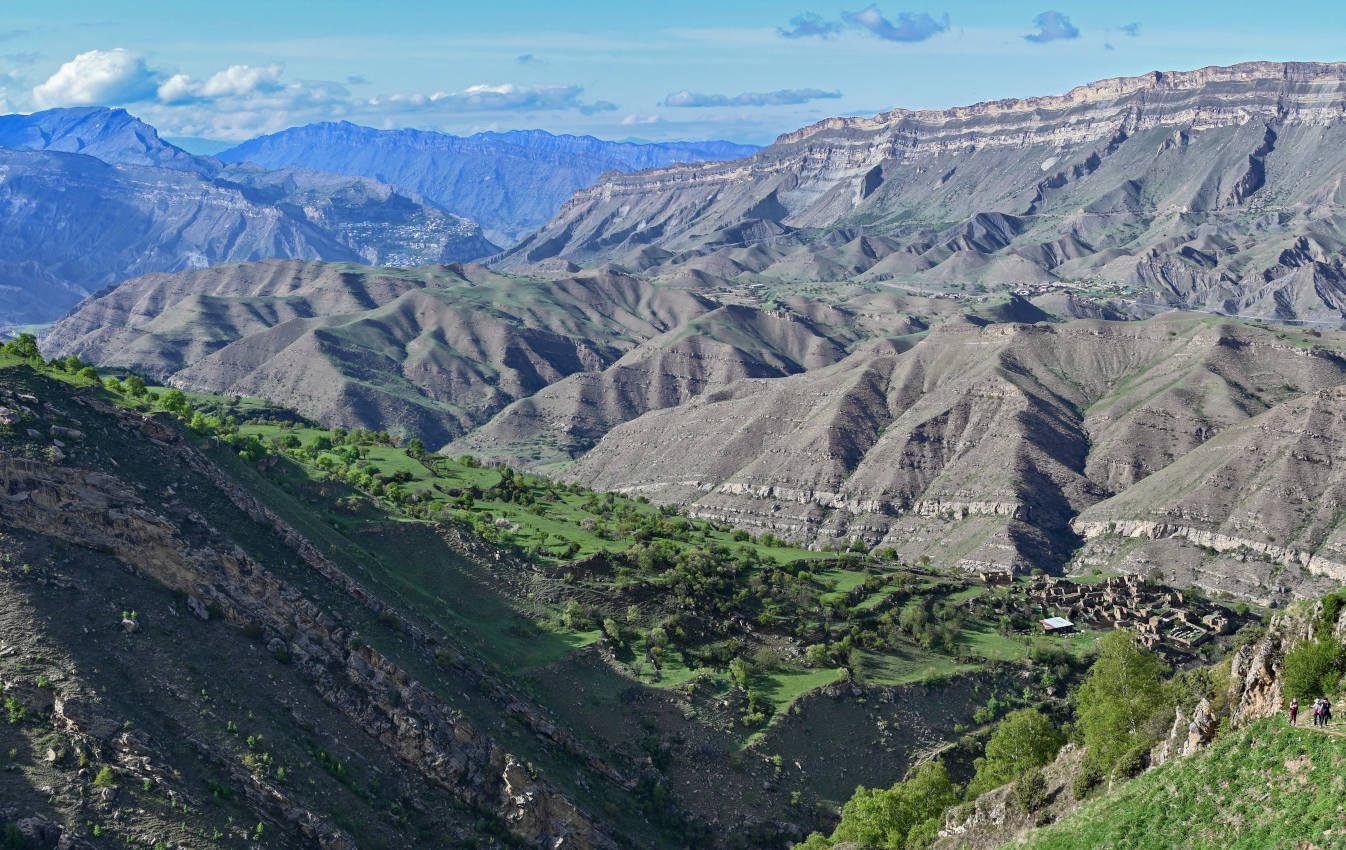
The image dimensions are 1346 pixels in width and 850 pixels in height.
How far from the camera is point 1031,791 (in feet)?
159

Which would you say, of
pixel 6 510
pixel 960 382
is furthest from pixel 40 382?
pixel 960 382

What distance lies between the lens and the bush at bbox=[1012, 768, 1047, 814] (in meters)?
47.4

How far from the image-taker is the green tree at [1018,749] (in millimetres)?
60138

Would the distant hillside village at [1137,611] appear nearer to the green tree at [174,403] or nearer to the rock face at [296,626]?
the rock face at [296,626]

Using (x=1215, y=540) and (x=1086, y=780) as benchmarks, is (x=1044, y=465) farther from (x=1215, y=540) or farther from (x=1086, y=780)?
(x=1086, y=780)

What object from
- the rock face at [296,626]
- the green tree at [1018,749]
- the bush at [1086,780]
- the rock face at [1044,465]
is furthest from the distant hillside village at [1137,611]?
the rock face at [296,626]

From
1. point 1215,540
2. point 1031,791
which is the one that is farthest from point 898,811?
point 1215,540

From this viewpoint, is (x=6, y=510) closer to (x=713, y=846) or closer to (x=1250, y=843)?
(x=713, y=846)

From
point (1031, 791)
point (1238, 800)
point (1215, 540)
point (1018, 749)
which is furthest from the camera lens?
point (1215, 540)

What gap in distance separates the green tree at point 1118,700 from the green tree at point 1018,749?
2.22m

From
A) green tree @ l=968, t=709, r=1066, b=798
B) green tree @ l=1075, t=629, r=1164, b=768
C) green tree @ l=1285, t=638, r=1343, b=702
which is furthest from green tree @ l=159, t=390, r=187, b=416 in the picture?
green tree @ l=1285, t=638, r=1343, b=702

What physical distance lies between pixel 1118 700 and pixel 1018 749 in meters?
10.8

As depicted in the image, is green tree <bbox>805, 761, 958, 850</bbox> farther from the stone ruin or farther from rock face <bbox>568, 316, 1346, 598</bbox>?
rock face <bbox>568, 316, 1346, 598</bbox>

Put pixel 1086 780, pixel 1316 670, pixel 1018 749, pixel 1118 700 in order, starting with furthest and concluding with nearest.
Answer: pixel 1018 749, pixel 1118 700, pixel 1086 780, pixel 1316 670
